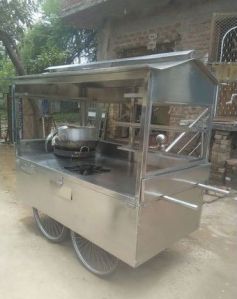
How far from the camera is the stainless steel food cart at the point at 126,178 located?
6.67ft

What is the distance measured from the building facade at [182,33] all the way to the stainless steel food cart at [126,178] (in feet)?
6.46

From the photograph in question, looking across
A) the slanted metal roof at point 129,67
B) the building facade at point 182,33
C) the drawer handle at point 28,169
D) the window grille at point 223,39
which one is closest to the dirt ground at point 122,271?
the drawer handle at point 28,169

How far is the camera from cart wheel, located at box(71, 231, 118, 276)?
99.3 inches

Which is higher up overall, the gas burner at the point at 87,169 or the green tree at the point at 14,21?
the green tree at the point at 14,21

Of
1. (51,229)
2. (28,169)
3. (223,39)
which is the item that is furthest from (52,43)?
(51,229)

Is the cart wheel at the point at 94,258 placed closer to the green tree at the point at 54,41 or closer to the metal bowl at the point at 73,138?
the metal bowl at the point at 73,138

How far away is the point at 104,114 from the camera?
160 inches

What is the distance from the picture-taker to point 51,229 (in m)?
3.23

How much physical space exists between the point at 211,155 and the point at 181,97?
9.69 feet

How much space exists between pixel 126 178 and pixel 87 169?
44cm

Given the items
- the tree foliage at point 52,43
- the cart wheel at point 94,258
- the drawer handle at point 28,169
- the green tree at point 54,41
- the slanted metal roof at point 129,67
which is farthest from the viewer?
the green tree at point 54,41

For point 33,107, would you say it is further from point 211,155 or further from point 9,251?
point 9,251

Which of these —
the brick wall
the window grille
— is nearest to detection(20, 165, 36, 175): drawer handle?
the brick wall

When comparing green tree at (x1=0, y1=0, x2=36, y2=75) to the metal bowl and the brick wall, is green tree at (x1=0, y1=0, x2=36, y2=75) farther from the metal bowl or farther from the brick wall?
the metal bowl
